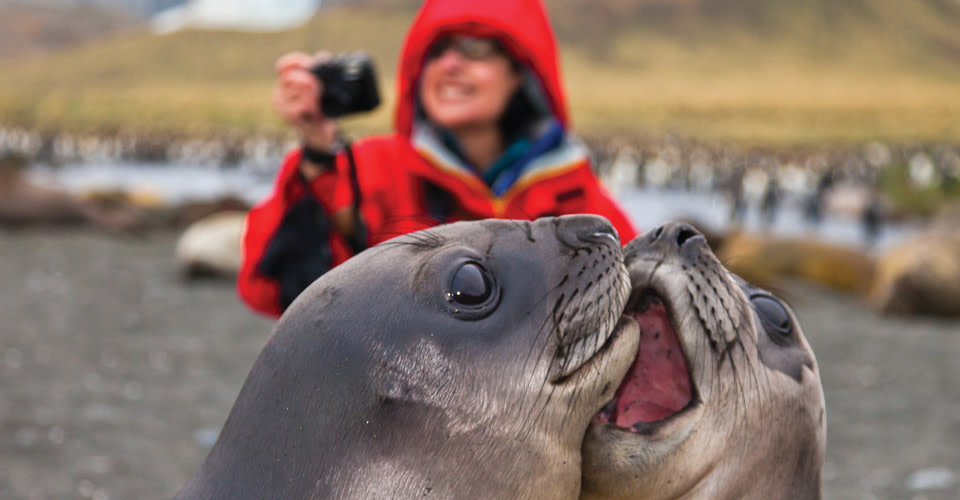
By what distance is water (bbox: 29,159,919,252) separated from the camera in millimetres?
16344

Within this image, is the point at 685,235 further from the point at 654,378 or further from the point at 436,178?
the point at 436,178

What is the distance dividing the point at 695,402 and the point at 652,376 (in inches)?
4.1

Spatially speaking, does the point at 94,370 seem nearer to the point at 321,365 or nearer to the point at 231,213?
the point at 321,365

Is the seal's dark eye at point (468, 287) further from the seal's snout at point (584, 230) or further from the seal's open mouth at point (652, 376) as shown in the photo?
the seal's open mouth at point (652, 376)

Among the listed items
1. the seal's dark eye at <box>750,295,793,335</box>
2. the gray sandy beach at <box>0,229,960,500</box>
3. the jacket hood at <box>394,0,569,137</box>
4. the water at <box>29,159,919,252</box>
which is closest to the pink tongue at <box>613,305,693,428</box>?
the seal's dark eye at <box>750,295,793,335</box>

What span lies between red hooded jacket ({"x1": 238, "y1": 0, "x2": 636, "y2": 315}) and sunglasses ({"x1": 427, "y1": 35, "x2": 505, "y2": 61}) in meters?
0.04

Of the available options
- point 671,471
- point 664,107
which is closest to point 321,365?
point 671,471

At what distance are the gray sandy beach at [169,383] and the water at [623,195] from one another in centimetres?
259

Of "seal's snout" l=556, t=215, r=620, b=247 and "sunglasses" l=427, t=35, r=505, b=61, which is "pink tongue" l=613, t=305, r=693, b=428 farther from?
"sunglasses" l=427, t=35, r=505, b=61

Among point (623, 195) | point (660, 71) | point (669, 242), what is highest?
point (669, 242)

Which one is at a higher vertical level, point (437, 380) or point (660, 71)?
point (437, 380)

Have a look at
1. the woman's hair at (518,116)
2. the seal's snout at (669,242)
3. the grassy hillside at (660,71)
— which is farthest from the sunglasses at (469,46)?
the grassy hillside at (660,71)

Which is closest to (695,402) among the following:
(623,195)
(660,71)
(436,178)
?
(436,178)

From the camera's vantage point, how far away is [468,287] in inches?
69.1
